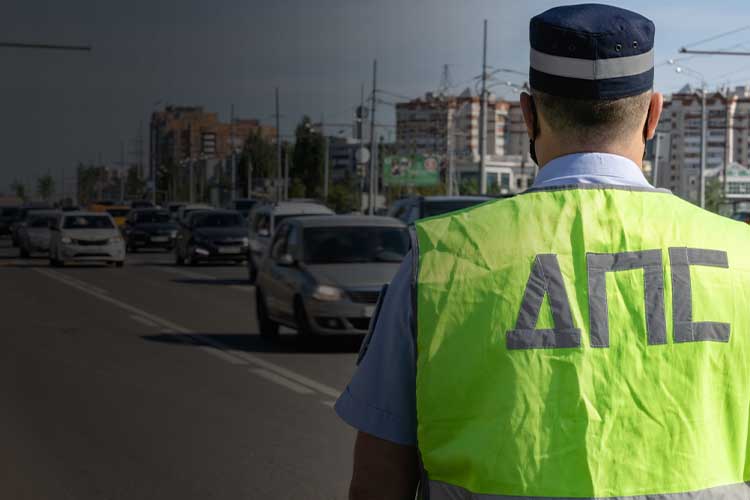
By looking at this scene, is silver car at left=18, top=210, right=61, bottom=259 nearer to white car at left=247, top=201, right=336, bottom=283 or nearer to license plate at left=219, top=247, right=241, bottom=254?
license plate at left=219, top=247, right=241, bottom=254

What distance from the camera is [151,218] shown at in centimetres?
Result: 5053

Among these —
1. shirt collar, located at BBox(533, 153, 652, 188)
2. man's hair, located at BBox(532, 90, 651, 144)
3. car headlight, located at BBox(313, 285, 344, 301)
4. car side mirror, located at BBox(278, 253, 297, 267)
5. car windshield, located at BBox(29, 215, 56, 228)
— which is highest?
man's hair, located at BBox(532, 90, 651, 144)

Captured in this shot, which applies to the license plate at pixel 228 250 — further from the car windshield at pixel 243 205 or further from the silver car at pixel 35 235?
the car windshield at pixel 243 205

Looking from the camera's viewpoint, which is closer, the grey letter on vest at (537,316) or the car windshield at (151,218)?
the grey letter on vest at (537,316)

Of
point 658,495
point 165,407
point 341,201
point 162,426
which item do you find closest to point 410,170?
point 341,201

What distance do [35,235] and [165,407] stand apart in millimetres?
34732

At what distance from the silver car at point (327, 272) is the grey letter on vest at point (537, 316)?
12.8m

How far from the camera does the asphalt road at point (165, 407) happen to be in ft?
25.2

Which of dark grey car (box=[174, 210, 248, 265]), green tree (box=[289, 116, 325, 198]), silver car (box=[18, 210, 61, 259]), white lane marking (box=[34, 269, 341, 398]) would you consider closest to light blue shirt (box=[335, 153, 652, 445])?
white lane marking (box=[34, 269, 341, 398])

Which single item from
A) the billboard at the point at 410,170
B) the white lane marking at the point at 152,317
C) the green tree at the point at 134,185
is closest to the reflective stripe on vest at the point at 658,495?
the white lane marking at the point at 152,317

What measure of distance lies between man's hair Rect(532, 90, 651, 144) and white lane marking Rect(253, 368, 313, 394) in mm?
9485

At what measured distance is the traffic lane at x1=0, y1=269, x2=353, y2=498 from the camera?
25.1 ft

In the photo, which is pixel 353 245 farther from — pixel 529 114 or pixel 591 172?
pixel 591 172

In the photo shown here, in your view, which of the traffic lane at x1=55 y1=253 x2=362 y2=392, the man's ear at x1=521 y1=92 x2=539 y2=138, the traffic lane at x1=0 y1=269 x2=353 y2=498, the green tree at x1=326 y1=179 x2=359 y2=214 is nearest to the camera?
the man's ear at x1=521 y1=92 x2=539 y2=138
